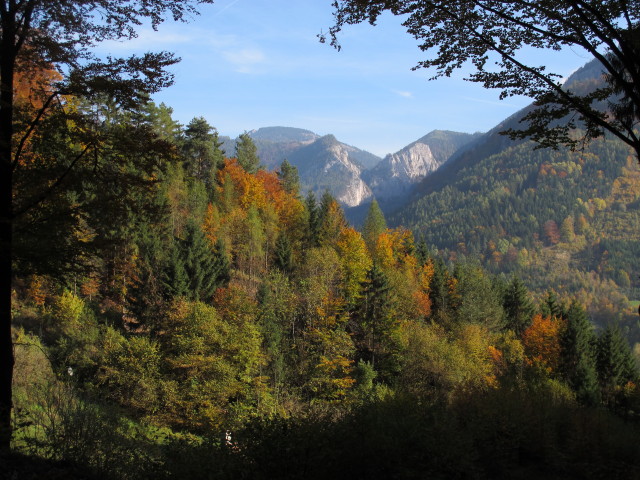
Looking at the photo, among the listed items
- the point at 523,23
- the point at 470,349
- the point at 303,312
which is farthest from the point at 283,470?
the point at 470,349

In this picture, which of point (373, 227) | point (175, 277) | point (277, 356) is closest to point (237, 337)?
point (277, 356)

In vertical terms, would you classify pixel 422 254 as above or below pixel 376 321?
above

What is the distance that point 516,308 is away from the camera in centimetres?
5309

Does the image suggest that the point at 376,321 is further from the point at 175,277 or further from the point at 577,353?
the point at 577,353

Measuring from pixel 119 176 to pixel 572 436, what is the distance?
→ 8.78 m

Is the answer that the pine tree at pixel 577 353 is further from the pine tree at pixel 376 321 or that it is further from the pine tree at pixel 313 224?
the pine tree at pixel 313 224

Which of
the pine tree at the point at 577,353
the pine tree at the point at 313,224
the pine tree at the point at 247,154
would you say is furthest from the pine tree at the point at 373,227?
the pine tree at the point at 577,353

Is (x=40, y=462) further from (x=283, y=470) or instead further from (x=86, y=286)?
(x=86, y=286)

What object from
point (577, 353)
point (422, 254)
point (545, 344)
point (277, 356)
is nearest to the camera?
point (277, 356)

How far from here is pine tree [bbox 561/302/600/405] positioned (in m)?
37.0

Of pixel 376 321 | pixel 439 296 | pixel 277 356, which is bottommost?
pixel 277 356

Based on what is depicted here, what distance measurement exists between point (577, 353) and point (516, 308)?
42.9 ft

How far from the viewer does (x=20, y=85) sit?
763cm

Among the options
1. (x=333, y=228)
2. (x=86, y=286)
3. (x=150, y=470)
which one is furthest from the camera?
(x=333, y=228)
